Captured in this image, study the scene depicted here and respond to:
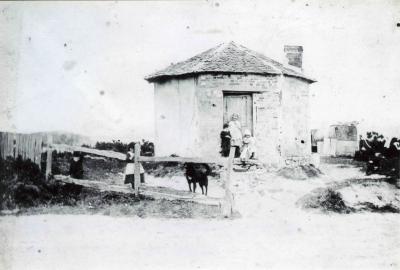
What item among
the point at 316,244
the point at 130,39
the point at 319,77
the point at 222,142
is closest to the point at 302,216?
the point at 316,244

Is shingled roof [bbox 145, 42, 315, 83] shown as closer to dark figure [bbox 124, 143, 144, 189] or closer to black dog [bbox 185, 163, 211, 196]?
dark figure [bbox 124, 143, 144, 189]

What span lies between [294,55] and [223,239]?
172cm

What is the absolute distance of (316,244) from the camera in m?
3.46

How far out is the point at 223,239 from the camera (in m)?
3.36

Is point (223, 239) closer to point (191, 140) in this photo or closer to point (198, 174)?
point (198, 174)

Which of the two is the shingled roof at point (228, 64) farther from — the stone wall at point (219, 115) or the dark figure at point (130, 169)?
the dark figure at point (130, 169)

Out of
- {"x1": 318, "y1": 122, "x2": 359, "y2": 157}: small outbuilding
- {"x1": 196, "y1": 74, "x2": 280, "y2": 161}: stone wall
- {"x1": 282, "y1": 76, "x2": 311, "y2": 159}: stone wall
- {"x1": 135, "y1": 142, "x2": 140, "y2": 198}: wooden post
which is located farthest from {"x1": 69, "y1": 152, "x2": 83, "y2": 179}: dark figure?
{"x1": 318, "y1": 122, "x2": 359, "y2": 157}: small outbuilding

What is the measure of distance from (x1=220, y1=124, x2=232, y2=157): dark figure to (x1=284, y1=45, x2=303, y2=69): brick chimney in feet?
2.73

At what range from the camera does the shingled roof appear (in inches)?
144

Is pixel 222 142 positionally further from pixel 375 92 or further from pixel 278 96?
pixel 375 92

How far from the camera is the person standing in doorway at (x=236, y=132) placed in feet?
12.0

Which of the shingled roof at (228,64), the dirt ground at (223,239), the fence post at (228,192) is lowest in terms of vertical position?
the dirt ground at (223,239)

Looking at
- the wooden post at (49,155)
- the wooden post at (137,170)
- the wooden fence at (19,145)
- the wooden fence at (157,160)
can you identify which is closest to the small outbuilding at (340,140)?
the wooden fence at (157,160)

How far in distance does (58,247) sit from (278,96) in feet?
7.71
